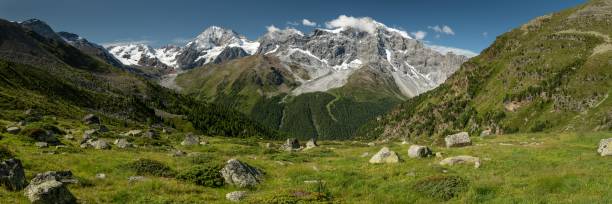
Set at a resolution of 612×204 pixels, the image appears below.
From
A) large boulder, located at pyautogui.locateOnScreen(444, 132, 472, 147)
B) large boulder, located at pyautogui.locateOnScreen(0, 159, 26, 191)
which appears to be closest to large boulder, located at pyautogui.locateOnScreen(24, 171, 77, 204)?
large boulder, located at pyautogui.locateOnScreen(0, 159, 26, 191)

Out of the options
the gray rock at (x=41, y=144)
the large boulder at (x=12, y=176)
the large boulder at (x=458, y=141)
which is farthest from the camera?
the large boulder at (x=458, y=141)

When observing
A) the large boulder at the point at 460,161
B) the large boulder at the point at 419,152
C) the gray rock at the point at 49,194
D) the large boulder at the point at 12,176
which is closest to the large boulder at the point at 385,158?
the large boulder at the point at 419,152

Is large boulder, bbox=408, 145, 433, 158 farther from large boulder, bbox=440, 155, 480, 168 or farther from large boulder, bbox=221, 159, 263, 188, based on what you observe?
large boulder, bbox=221, 159, 263, 188

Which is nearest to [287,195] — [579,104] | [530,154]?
[530,154]

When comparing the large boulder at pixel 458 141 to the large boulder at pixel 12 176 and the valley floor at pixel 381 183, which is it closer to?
the valley floor at pixel 381 183

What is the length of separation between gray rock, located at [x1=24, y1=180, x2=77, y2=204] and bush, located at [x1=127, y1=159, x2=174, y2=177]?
1107cm

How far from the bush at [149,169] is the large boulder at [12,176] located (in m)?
9.24

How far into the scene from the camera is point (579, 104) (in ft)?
544

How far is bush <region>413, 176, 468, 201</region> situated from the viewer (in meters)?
22.3

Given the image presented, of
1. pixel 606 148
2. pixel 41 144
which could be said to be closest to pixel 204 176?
pixel 41 144

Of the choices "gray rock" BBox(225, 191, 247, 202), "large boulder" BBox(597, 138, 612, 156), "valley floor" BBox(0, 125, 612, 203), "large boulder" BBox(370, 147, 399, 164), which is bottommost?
"gray rock" BBox(225, 191, 247, 202)

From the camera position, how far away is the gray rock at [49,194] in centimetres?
1753

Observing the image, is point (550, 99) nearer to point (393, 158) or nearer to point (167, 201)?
point (393, 158)

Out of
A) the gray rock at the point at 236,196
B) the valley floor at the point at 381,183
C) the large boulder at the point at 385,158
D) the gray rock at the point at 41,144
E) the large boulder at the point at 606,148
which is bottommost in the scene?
the gray rock at the point at 236,196
